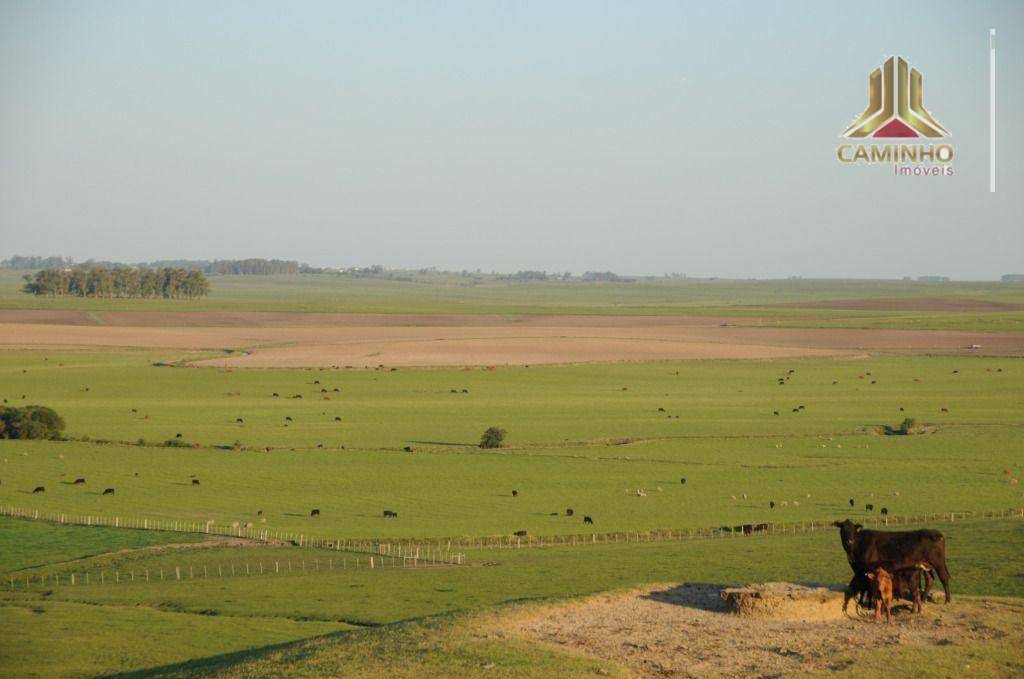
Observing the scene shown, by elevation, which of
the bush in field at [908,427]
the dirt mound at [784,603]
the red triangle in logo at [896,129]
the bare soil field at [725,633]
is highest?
the red triangle in logo at [896,129]

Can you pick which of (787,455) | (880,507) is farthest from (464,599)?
(787,455)

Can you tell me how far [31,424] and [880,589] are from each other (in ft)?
184

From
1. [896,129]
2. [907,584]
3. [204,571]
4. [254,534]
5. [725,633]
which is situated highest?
[896,129]

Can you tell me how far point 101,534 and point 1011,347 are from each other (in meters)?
109

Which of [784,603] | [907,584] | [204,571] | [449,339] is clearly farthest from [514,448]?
[449,339]

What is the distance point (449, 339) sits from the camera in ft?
460

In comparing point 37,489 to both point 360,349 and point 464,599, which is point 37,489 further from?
point 360,349

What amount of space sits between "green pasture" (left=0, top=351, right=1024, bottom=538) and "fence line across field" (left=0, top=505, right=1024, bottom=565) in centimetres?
100

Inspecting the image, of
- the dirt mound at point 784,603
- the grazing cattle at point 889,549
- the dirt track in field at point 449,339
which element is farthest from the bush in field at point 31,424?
the grazing cattle at point 889,549

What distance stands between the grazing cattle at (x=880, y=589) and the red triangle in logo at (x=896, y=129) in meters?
39.9

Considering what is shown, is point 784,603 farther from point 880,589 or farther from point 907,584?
point 907,584

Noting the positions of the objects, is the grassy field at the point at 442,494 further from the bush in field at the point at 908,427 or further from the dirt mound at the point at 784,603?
the dirt mound at the point at 784,603

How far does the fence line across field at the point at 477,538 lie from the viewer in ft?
134

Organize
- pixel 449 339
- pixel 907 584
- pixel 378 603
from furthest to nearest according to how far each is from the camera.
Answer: pixel 449 339
pixel 378 603
pixel 907 584
